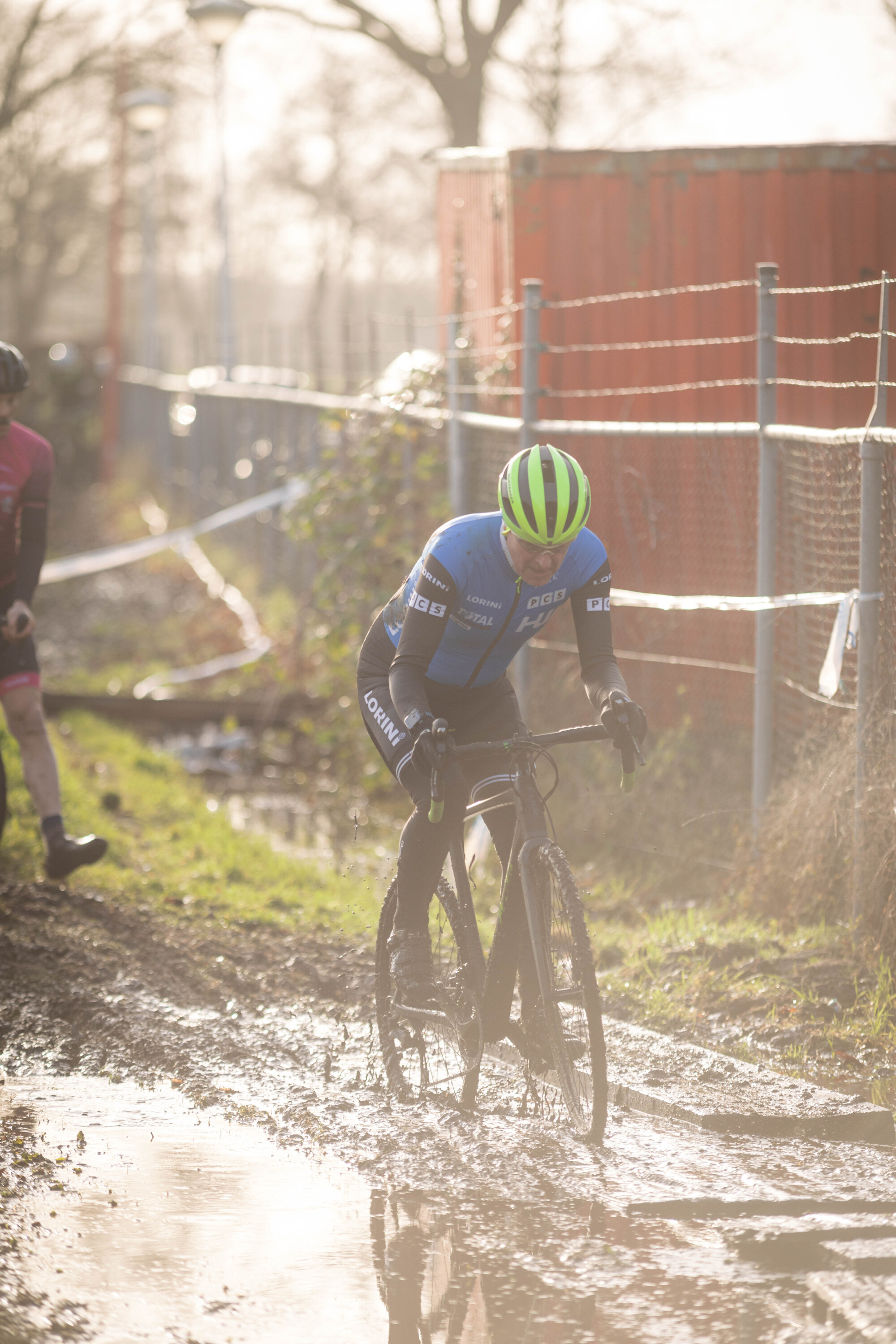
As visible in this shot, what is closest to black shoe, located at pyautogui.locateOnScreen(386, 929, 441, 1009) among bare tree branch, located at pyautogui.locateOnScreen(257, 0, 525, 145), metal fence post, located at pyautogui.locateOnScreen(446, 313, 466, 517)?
metal fence post, located at pyautogui.locateOnScreen(446, 313, 466, 517)

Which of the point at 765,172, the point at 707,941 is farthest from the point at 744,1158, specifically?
the point at 765,172

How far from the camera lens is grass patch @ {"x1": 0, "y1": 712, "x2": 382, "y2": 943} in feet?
25.1

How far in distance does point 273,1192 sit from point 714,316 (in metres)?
6.73

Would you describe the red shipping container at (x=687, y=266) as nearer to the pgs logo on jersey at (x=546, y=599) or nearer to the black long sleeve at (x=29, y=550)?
the black long sleeve at (x=29, y=550)

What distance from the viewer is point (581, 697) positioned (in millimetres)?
8773

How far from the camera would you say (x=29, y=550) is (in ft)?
23.8

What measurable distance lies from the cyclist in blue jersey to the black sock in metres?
2.31

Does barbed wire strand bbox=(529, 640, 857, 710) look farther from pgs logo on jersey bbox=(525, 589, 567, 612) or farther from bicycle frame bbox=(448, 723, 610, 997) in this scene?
bicycle frame bbox=(448, 723, 610, 997)

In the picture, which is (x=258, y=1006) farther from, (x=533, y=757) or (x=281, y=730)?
(x=281, y=730)

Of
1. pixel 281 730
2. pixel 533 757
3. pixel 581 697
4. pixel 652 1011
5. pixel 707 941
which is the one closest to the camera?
pixel 533 757

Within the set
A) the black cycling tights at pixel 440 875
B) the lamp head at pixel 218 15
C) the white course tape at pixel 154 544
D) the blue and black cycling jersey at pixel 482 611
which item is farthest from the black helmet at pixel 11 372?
the lamp head at pixel 218 15

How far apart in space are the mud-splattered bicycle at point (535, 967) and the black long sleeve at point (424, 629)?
0.28 meters

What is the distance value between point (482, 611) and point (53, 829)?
2.94 m

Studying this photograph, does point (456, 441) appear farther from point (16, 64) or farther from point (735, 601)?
point (16, 64)
